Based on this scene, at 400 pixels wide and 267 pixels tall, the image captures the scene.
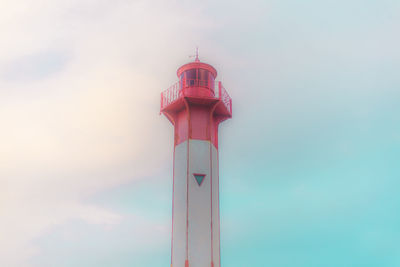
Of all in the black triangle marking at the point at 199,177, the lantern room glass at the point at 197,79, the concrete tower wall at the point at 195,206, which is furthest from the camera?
the lantern room glass at the point at 197,79

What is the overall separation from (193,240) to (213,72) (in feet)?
37.0

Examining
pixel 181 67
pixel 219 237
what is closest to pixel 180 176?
pixel 219 237

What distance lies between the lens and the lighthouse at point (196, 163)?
21828mm

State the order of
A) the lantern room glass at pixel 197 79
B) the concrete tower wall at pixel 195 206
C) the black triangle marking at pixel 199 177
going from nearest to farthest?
1. the concrete tower wall at pixel 195 206
2. the black triangle marking at pixel 199 177
3. the lantern room glass at pixel 197 79

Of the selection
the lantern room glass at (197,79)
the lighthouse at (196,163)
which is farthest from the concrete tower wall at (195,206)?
the lantern room glass at (197,79)

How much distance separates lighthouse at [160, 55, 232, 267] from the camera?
21.8 m

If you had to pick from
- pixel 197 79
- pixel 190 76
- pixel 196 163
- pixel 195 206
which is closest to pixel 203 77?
pixel 197 79

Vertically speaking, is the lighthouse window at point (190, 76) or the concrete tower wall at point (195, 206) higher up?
the lighthouse window at point (190, 76)

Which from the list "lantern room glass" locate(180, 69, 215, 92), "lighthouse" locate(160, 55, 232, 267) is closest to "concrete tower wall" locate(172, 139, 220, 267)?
"lighthouse" locate(160, 55, 232, 267)

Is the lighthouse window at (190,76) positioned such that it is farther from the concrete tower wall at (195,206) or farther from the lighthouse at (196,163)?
the concrete tower wall at (195,206)

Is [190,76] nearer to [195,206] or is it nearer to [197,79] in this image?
[197,79]

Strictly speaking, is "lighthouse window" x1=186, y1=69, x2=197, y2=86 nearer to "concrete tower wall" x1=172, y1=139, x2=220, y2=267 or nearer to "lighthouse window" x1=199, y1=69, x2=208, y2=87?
"lighthouse window" x1=199, y1=69, x2=208, y2=87

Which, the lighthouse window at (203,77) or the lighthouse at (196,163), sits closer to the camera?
the lighthouse at (196,163)

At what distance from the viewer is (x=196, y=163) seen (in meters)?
23.5
